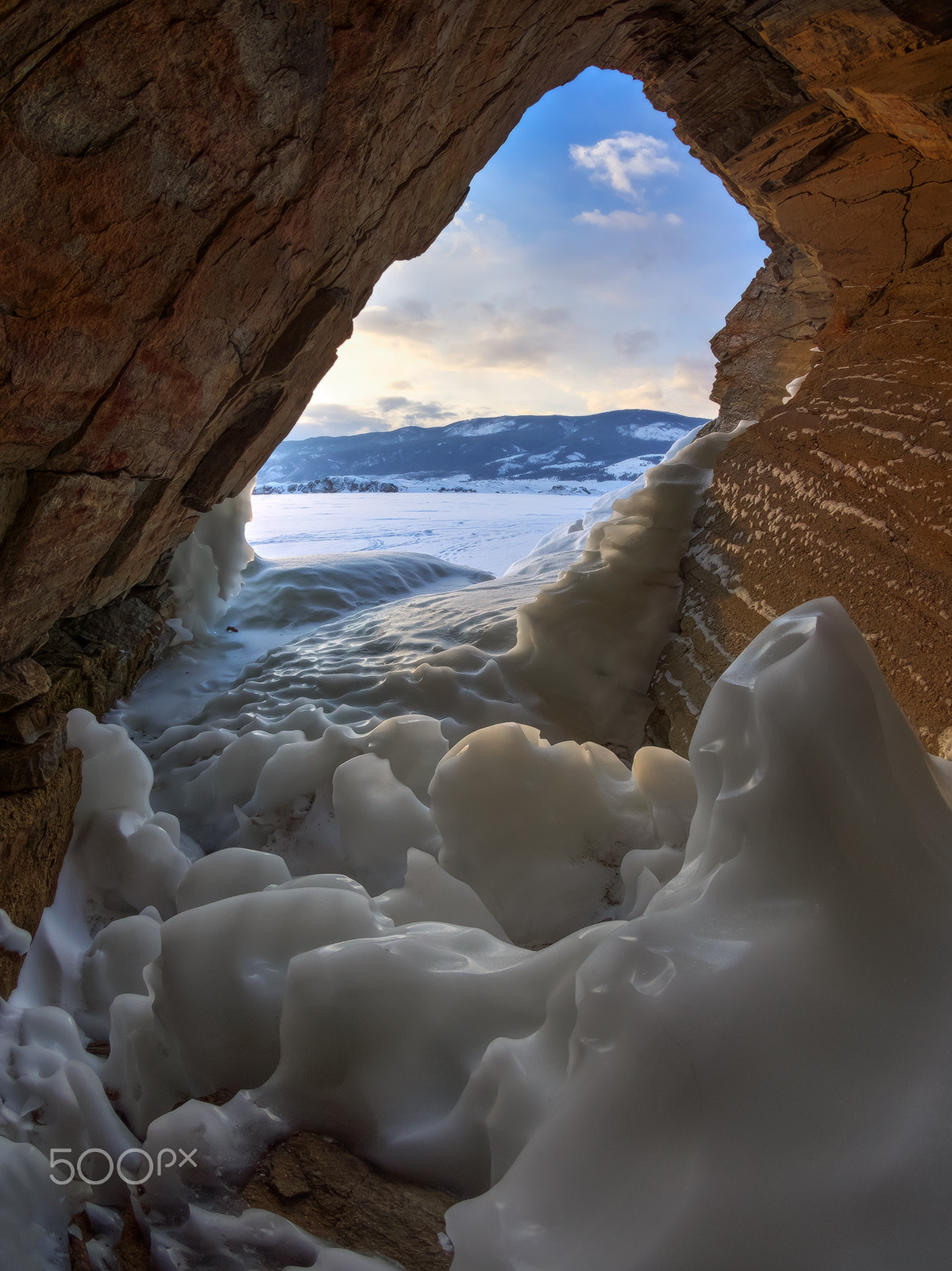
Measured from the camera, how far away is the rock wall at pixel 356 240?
1.25m

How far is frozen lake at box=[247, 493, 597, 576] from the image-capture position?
8.82 meters

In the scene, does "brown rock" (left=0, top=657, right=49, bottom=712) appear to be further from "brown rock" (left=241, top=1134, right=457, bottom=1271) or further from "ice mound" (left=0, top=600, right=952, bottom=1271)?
"brown rock" (left=241, top=1134, right=457, bottom=1271)

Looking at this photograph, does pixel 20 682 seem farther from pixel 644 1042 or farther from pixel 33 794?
pixel 644 1042

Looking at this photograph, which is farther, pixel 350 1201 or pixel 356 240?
pixel 356 240

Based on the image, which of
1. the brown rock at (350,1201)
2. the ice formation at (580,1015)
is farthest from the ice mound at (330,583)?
the brown rock at (350,1201)

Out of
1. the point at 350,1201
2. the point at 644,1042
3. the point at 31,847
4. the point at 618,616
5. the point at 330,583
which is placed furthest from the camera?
the point at 330,583

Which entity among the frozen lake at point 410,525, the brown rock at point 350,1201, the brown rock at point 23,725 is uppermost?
A: the frozen lake at point 410,525

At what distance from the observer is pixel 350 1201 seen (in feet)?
2.94

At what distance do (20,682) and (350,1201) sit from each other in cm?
135

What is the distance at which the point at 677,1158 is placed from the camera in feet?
2.37

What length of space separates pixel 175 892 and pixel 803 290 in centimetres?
551

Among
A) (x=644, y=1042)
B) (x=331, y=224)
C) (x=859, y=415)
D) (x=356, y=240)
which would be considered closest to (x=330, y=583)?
(x=356, y=240)

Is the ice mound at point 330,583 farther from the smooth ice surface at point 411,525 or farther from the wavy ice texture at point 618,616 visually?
the wavy ice texture at point 618,616

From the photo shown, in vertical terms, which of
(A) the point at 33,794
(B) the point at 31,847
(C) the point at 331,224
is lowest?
(B) the point at 31,847
